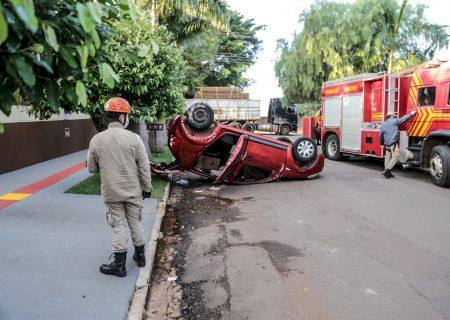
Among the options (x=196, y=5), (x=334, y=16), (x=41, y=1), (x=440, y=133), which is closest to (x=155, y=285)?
(x=41, y=1)

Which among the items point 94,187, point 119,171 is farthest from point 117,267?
point 94,187

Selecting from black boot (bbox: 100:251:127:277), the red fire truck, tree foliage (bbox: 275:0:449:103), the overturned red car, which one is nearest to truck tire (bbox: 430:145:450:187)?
the red fire truck

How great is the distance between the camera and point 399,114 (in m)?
12.2

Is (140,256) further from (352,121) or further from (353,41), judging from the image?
(353,41)

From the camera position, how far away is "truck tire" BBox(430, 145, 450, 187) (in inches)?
385

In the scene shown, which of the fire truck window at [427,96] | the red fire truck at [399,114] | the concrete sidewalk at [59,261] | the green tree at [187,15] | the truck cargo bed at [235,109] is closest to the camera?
the concrete sidewalk at [59,261]

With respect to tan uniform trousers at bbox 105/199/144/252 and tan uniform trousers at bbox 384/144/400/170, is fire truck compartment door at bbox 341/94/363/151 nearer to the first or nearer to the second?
tan uniform trousers at bbox 384/144/400/170

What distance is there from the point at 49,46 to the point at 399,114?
11528mm

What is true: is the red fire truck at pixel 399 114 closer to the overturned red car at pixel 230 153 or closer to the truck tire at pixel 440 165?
the truck tire at pixel 440 165

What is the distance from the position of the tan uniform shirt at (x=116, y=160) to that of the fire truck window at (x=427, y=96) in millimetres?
8706

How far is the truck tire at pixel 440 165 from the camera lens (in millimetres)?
9781

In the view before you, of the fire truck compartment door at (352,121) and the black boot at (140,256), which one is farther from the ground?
the fire truck compartment door at (352,121)

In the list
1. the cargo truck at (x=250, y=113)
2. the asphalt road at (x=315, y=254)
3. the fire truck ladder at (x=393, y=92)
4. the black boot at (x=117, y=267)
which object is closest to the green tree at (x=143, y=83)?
the asphalt road at (x=315, y=254)

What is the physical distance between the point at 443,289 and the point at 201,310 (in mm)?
2354
